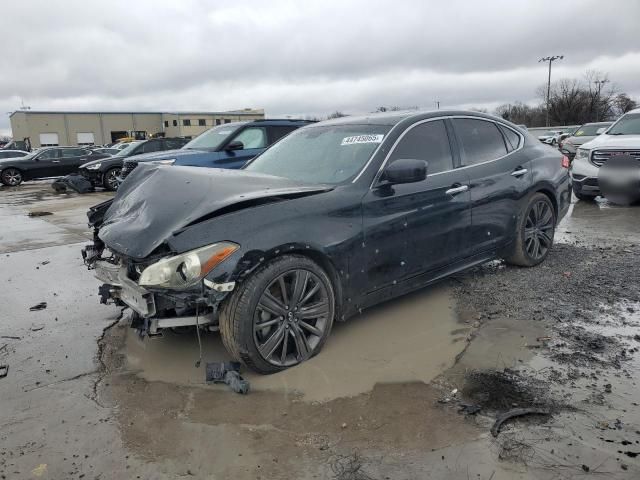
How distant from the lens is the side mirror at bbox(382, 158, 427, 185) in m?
3.72

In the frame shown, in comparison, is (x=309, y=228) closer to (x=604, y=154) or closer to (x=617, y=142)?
(x=604, y=154)

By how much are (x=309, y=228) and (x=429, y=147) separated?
157 centimetres

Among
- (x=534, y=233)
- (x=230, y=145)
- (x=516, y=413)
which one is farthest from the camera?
(x=230, y=145)

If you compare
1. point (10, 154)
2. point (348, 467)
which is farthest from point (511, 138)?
point (10, 154)

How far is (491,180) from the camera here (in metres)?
4.71

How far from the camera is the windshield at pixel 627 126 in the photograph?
9820mm

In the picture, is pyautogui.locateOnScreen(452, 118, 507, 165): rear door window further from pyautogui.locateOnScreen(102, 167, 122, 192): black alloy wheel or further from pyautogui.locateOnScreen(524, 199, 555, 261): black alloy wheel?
pyautogui.locateOnScreen(102, 167, 122, 192): black alloy wheel

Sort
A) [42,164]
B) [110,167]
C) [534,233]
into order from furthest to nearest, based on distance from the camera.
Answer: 1. [42,164]
2. [110,167]
3. [534,233]

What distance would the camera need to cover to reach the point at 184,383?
3305 mm

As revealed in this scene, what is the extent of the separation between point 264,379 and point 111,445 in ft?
3.18

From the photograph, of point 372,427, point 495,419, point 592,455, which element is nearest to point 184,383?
point 372,427

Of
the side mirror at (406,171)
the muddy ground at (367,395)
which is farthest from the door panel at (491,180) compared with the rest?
the side mirror at (406,171)

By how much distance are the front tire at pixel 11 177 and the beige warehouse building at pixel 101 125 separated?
182 ft

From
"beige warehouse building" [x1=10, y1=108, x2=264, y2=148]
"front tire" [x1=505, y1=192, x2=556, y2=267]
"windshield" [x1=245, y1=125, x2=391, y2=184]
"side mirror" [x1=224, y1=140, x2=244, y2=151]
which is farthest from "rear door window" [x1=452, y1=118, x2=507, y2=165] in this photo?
"beige warehouse building" [x1=10, y1=108, x2=264, y2=148]
